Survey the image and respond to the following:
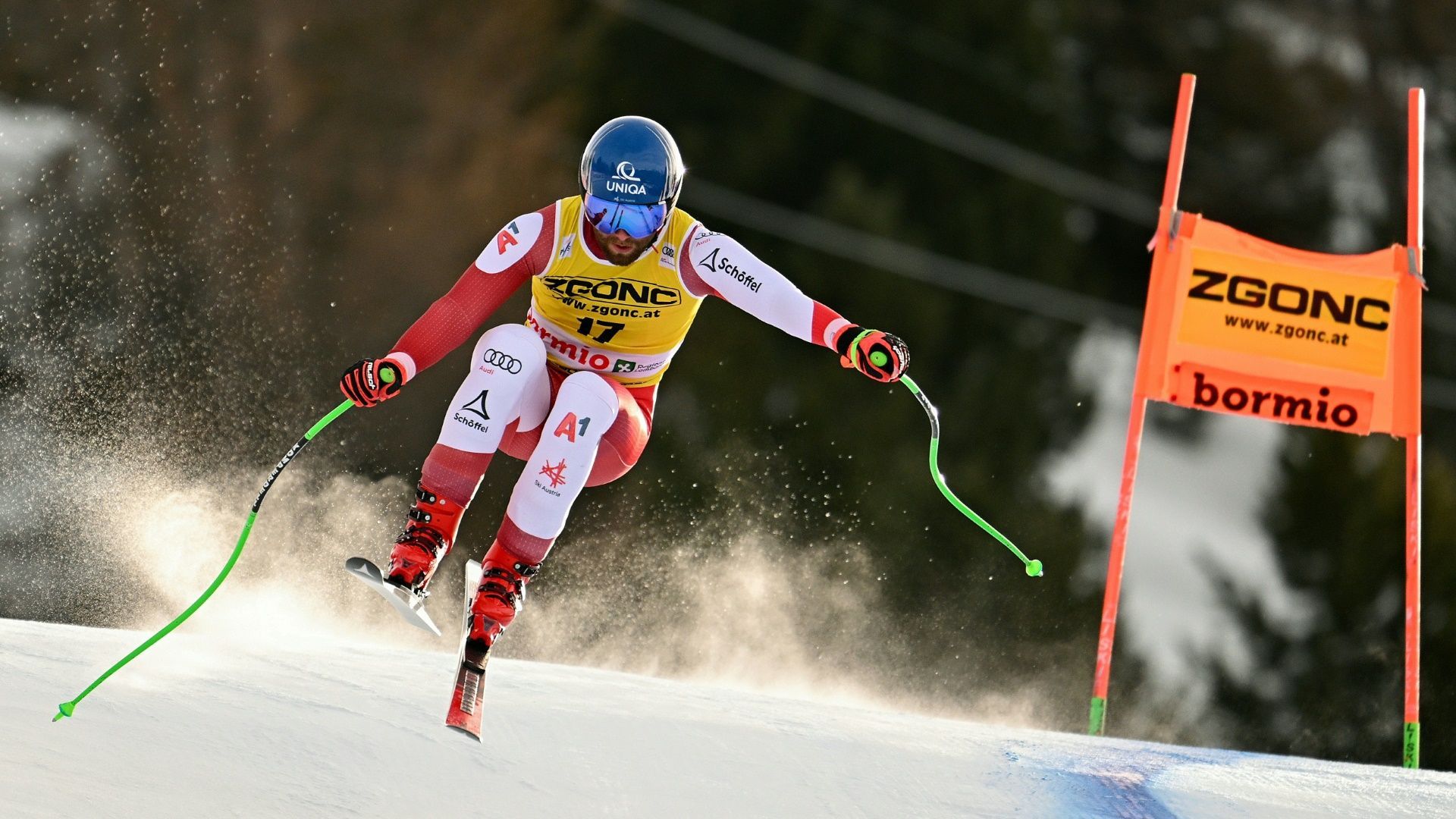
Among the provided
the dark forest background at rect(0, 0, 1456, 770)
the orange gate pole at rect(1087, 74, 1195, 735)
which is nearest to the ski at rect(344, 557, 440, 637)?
the orange gate pole at rect(1087, 74, 1195, 735)

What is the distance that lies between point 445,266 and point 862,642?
19.2 ft

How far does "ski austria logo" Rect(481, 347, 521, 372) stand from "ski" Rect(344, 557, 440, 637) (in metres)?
0.64

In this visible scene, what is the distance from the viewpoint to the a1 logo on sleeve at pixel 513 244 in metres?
4.95

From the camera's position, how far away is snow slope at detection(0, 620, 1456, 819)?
4.04 meters

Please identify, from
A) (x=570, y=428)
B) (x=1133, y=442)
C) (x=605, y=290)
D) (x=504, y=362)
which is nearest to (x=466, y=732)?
(x=570, y=428)

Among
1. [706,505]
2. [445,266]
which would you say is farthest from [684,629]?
[445,266]

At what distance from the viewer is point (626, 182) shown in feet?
15.6

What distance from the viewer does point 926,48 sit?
24688mm

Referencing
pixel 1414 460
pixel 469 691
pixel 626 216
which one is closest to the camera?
pixel 469 691

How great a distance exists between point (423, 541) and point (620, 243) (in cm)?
102

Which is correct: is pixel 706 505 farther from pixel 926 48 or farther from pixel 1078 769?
pixel 1078 769

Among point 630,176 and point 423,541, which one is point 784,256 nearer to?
point 630,176

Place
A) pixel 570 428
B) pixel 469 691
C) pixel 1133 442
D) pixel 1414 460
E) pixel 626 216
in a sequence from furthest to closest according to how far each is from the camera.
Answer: pixel 1414 460 → pixel 1133 442 → pixel 626 216 → pixel 570 428 → pixel 469 691

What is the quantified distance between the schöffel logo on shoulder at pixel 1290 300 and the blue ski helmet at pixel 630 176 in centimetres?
275
